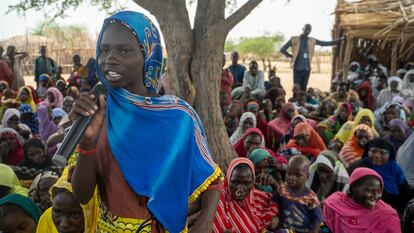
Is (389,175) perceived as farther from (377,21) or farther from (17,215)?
(377,21)

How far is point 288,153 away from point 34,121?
3597 millimetres

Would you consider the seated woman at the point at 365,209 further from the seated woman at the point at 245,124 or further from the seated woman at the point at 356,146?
the seated woman at the point at 245,124

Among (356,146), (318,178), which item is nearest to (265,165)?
(318,178)

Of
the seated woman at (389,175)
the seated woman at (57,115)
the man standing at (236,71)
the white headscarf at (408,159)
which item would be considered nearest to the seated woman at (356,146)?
the white headscarf at (408,159)

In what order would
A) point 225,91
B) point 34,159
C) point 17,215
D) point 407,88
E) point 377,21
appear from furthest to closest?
point 377,21 → point 407,88 → point 225,91 → point 34,159 → point 17,215

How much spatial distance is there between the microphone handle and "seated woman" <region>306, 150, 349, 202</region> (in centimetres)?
333

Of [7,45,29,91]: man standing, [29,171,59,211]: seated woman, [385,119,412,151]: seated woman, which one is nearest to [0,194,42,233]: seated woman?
[29,171,59,211]: seated woman

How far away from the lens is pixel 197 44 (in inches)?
165

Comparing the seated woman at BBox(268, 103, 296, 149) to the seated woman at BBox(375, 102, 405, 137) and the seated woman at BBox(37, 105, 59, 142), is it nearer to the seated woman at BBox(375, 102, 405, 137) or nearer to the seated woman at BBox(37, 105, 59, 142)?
the seated woman at BBox(375, 102, 405, 137)

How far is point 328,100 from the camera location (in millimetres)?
7582

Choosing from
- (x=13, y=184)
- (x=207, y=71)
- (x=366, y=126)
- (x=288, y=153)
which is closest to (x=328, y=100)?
(x=366, y=126)

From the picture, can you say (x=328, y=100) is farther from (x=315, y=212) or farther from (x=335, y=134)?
(x=315, y=212)

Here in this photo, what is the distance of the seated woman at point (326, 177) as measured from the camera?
14.5 feet

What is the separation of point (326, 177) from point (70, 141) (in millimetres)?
3447
